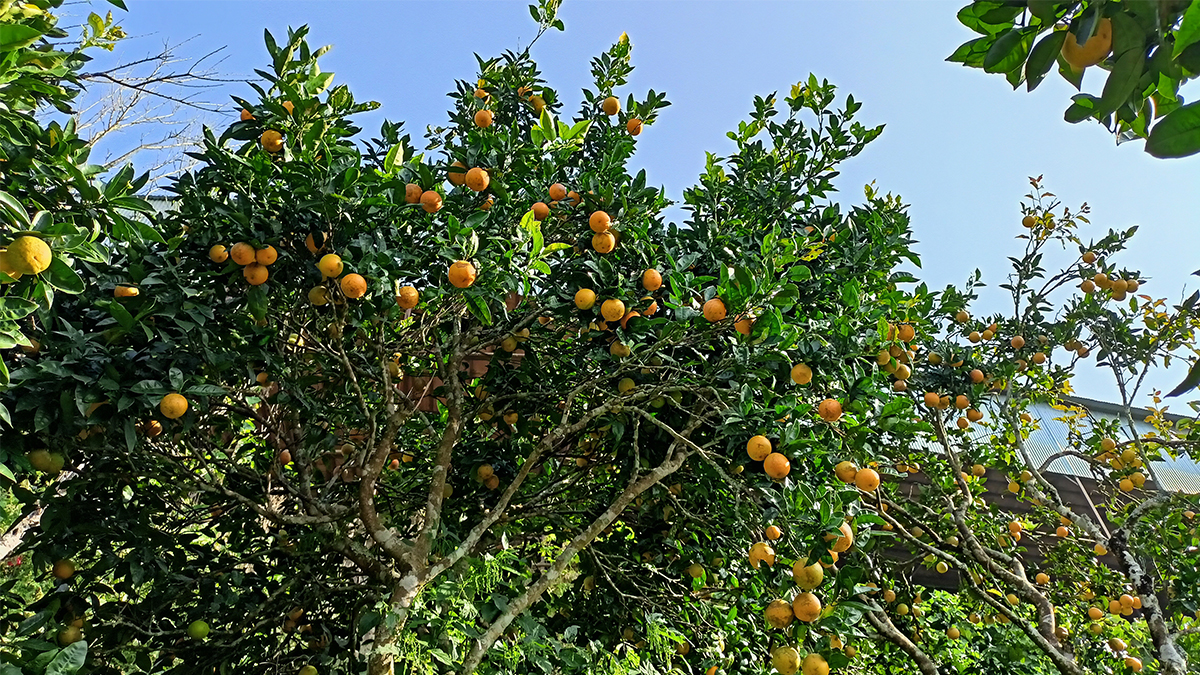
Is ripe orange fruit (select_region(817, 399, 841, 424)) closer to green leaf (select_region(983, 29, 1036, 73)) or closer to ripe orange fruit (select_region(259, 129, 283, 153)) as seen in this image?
green leaf (select_region(983, 29, 1036, 73))

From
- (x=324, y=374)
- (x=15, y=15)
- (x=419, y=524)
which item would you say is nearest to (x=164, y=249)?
(x=324, y=374)

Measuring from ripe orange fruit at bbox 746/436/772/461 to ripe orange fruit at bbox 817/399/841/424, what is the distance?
0.21 meters

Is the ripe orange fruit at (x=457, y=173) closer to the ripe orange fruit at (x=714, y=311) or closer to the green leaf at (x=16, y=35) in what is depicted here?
the ripe orange fruit at (x=714, y=311)

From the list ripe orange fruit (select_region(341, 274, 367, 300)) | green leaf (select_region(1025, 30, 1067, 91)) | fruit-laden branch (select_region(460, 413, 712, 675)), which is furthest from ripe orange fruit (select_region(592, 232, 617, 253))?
green leaf (select_region(1025, 30, 1067, 91))

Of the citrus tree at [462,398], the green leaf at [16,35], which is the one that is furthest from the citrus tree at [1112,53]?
the green leaf at [16,35]

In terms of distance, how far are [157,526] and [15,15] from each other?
1.93 m

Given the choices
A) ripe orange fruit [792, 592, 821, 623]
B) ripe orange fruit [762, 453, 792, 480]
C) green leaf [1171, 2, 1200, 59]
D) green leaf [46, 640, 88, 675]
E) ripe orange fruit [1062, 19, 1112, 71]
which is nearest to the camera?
green leaf [1171, 2, 1200, 59]

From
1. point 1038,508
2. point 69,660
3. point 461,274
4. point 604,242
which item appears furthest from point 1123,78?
point 1038,508

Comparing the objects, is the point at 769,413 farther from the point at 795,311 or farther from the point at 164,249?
the point at 164,249

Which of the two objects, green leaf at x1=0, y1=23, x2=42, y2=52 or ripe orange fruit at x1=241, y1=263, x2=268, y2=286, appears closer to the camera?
green leaf at x1=0, y1=23, x2=42, y2=52

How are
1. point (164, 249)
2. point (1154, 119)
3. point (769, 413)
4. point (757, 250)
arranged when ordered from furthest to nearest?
point (757, 250), point (164, 249), point (769, 413), point (1154, 119)

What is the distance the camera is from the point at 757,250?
2902 mm

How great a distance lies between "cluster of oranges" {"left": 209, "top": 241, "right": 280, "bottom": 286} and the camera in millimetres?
2252

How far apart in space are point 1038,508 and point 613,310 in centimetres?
358
